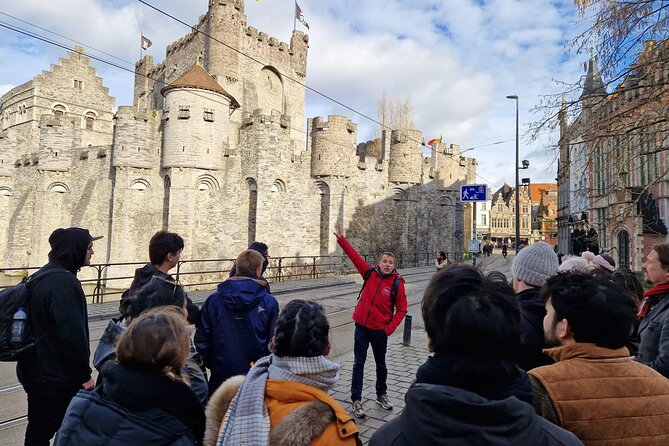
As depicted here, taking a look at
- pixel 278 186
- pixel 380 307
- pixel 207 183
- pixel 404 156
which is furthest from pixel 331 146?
pixel 380 307

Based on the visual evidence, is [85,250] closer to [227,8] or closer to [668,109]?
[668,109]

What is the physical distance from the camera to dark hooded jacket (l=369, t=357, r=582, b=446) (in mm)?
1106

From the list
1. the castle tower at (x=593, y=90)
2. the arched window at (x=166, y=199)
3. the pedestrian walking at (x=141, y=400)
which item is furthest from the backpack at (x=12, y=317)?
the arched window at (x=166, y=199)

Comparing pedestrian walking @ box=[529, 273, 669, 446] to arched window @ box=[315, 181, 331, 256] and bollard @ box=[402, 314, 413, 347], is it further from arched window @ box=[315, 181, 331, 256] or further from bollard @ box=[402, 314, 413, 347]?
arched window @ box=[315, 181, 331, 256]

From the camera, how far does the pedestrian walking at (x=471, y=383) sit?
1.12 m

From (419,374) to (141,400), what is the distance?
1.13 meters

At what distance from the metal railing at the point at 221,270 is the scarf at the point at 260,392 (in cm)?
1433

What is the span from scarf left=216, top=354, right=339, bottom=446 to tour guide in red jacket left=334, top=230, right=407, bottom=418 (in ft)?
9.42

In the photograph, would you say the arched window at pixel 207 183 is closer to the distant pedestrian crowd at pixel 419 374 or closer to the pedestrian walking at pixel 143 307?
the distant pedestrian crowd at pixel 419 374

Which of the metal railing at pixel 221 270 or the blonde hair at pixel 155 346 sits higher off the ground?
the blonde hair at pixel 155 346

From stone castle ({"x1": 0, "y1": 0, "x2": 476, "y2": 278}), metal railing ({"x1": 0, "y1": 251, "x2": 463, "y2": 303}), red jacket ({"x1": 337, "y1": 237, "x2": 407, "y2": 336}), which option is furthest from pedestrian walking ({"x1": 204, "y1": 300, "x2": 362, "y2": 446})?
stone castle ({"x1": 0, "y1": 0, "x2": 476, "y2": 278})

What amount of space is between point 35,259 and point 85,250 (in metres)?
25.9

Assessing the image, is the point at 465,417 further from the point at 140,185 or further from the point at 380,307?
the point at 140,185

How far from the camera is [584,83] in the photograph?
266 inches
